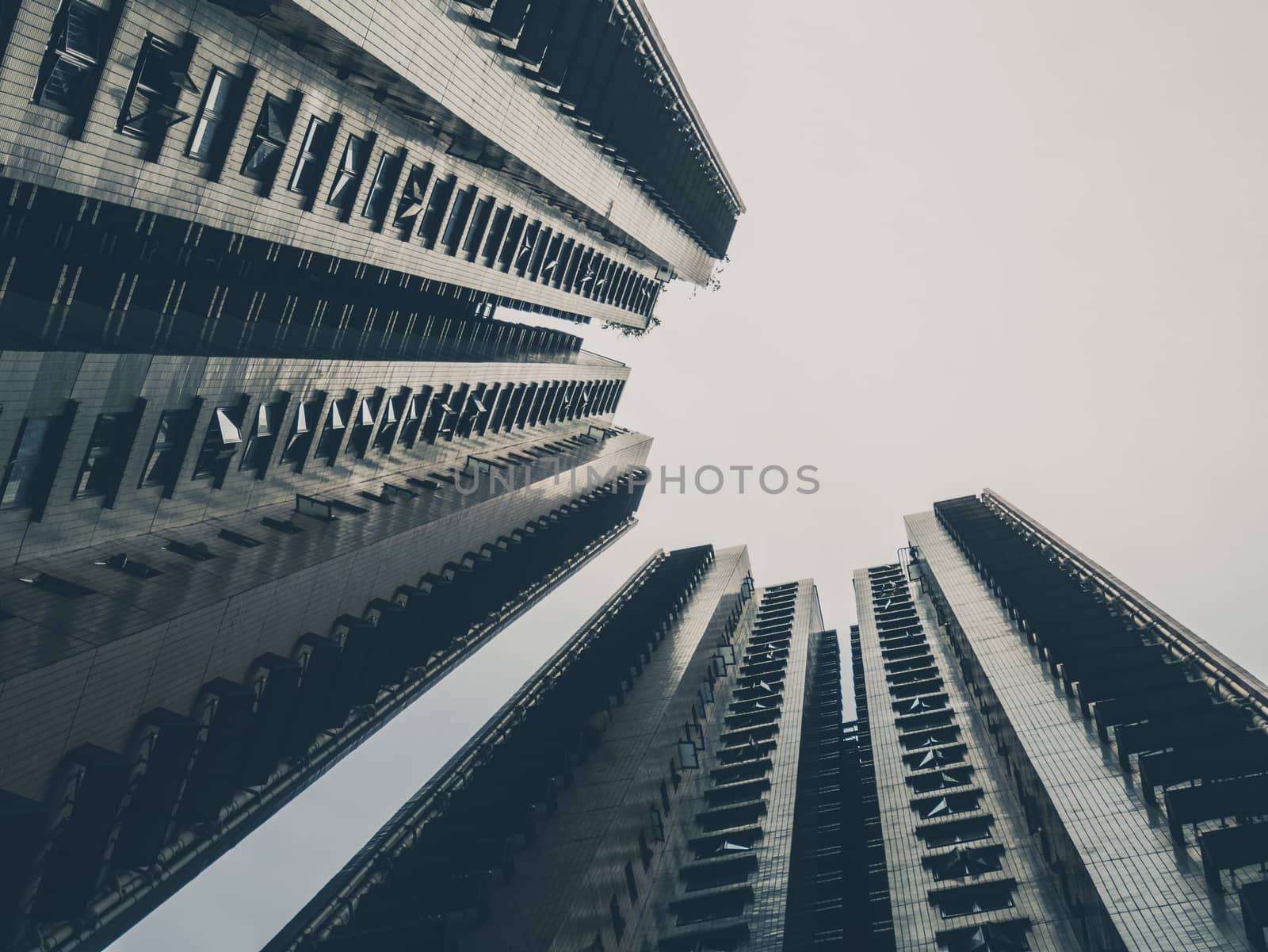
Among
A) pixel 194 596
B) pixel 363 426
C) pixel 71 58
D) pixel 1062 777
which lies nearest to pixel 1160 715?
pixel 1062 777

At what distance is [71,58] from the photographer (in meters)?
24.4

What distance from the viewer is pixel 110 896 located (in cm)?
3033

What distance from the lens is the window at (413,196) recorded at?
4588 cm

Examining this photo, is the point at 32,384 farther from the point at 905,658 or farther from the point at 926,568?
the point at 926,568

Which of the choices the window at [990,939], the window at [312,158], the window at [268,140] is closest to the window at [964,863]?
the window at [990,939]

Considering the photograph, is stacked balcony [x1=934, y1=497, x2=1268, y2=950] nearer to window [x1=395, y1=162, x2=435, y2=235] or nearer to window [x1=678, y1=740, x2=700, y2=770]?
window [x1=678, y1=740, x2=700, y2=770]

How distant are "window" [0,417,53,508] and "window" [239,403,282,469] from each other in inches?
445

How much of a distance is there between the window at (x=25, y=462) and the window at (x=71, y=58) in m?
8.54

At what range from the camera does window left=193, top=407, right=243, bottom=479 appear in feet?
119

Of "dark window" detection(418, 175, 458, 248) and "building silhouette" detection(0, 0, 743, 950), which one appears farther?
"dark window" detection(418, 175, 458, 248)

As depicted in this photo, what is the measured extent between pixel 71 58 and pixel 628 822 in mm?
37055

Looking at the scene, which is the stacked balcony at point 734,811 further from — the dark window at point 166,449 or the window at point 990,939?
the dark window at point 166,449

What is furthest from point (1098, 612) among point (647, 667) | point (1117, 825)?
point (647, 667)

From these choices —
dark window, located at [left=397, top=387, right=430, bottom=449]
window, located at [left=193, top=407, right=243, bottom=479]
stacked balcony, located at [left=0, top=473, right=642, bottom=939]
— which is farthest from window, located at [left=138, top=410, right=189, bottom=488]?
dark window, located at [left=397, top=387, right=430, bottom=449]
